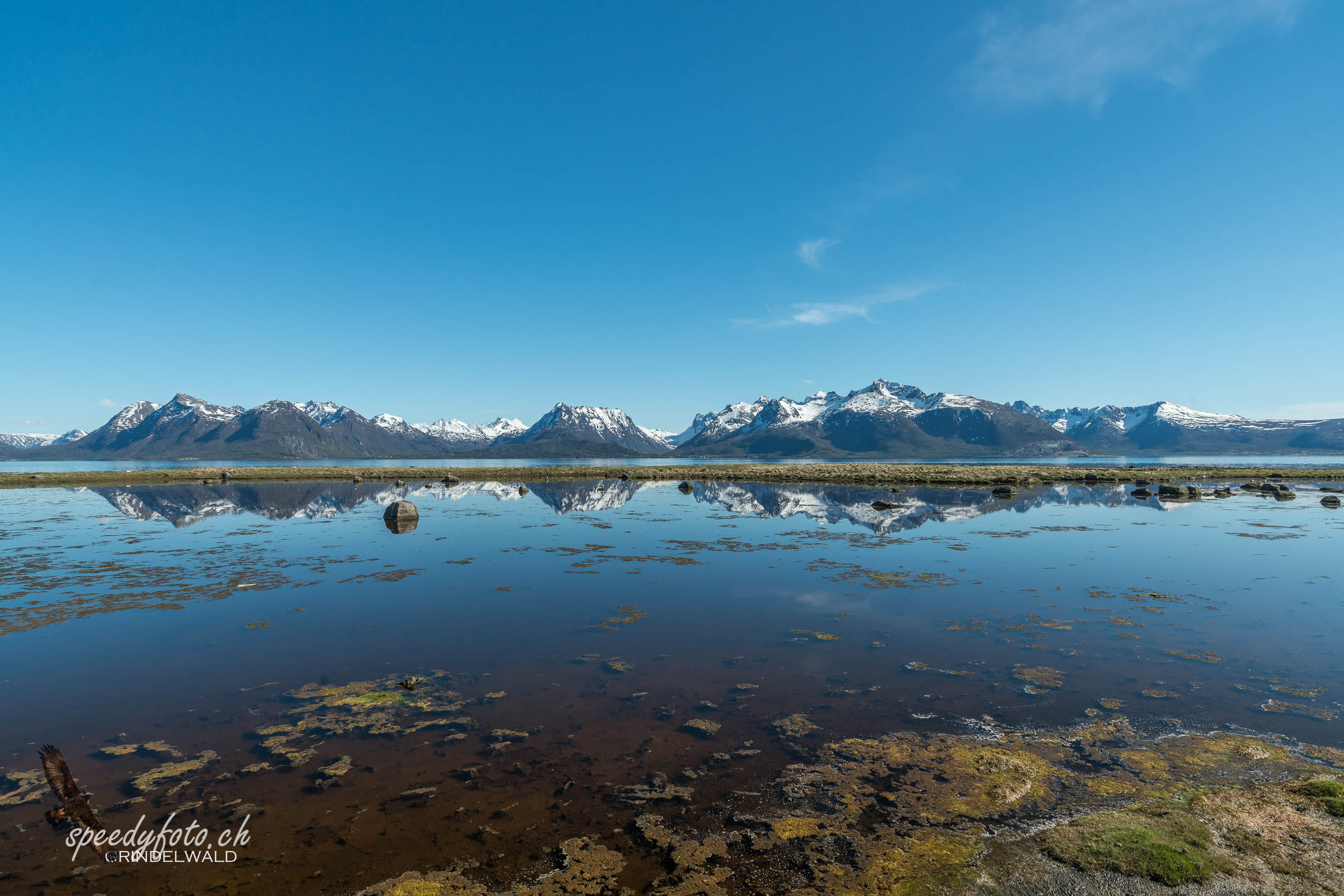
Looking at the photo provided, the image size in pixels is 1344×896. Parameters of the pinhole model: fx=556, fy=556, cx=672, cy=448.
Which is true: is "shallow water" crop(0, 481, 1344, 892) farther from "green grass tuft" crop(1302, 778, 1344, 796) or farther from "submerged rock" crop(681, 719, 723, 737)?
"green grass tuft" crop(1302, 778, 1344, 796)

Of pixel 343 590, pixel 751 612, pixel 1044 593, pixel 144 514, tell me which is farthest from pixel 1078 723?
pixel 144 514

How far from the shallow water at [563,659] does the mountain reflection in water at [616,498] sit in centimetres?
1398

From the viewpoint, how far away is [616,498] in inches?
2662

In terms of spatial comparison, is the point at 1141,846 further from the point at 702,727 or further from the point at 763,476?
the point at 763,476

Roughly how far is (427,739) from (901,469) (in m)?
117

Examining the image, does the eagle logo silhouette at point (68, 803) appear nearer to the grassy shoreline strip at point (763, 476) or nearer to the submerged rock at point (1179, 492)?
the submerged rock at point (1179, 492)

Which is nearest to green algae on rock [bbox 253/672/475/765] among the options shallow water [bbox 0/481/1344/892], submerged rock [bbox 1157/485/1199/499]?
shallow water [bbox 0/481/1344/892]

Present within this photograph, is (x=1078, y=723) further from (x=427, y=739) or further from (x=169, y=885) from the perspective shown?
(x=169, y=885)

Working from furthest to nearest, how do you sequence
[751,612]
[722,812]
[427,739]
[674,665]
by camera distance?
[751,612], [674,665], [427,739], [722,812]

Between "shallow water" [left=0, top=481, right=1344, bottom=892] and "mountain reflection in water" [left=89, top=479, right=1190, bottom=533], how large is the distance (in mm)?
13979

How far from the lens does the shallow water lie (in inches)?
371

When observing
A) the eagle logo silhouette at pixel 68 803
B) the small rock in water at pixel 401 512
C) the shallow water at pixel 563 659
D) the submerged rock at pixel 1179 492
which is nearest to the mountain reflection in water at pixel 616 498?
the submerged rock at pixel 1179 492

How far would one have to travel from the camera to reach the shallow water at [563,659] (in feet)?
30.9

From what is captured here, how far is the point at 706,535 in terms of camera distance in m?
38.5
